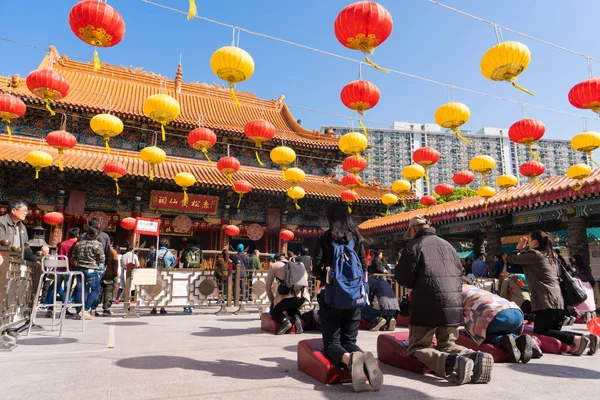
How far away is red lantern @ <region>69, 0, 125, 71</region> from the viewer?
460 cm

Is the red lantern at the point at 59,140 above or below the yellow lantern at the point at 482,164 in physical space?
above

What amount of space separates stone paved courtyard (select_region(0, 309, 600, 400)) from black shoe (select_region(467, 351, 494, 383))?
0.19 feet

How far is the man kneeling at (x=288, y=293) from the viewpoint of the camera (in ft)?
16.8

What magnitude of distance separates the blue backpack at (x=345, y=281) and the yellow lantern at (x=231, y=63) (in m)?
3.39

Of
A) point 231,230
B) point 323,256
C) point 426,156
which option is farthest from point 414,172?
point 323,256

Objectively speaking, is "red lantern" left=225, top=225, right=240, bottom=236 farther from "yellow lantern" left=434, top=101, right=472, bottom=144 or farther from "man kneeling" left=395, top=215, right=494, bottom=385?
"man kneeling" left=395, top=215, right=494, bottom=385

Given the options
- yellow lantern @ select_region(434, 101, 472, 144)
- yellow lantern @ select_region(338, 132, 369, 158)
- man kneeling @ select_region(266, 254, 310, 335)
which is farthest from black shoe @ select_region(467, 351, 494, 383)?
yellow lantern @ select_region(338, 132, 369, 158)

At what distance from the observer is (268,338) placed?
191 inches

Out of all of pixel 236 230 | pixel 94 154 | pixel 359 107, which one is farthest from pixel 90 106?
pixel 359 107

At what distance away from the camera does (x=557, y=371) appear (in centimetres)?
319

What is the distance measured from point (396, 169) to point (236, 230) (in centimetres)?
7452

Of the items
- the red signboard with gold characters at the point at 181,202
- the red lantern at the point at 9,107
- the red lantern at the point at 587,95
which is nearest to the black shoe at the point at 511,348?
the red lantern at the point at 587,95

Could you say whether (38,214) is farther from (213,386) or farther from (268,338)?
(213,386)

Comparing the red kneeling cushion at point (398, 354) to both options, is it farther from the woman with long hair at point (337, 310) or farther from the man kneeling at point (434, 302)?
the woman with long hair at point (337, 310)
